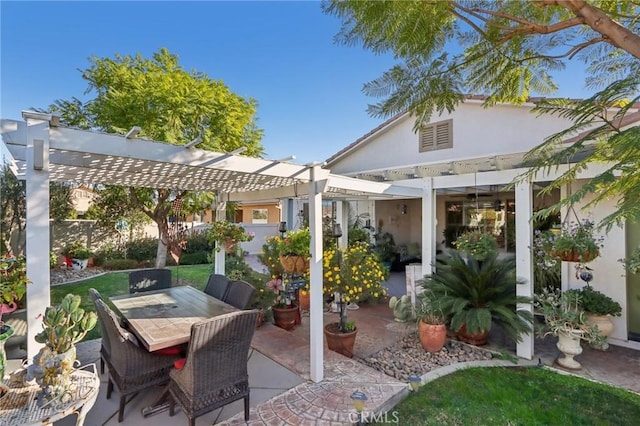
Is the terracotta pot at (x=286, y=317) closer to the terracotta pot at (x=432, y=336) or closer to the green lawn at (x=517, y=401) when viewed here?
the terracotta pot at (x=432, y=336)

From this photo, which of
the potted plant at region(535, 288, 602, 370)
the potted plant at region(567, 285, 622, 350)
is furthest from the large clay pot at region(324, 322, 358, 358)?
the potted plant at region(567, 285, 622, 350)

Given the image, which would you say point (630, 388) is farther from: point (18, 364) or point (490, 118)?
point (18, 364)

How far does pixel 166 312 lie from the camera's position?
4016 mm

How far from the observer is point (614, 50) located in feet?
8.63

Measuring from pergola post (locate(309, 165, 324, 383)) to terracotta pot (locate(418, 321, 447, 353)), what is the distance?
6.35ft

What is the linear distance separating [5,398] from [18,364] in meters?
1.16

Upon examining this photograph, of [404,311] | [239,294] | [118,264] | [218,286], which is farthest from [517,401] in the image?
[118,264]

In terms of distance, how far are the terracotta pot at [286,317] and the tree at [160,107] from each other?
468 centimetres

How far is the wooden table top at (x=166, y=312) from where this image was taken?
10.6 feet

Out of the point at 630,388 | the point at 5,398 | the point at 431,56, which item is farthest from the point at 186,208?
the point at 630,388

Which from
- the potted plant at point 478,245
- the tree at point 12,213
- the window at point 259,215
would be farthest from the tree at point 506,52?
the window at point 259,215

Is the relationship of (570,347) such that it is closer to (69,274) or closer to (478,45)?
(478,45)

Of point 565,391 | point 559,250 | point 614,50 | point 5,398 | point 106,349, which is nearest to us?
point 5,398

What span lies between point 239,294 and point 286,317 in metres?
1.64
